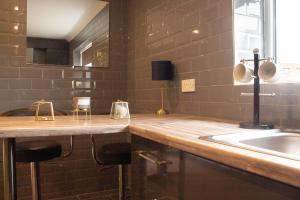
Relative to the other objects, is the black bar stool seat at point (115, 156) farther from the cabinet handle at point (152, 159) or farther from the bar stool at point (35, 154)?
the cabinet handle at point (152, 159)

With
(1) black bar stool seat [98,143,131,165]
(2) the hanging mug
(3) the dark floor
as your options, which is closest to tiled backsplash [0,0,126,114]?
(3) the dark floor

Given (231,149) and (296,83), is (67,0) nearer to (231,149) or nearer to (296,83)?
(296,83)

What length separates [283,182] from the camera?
60 cm

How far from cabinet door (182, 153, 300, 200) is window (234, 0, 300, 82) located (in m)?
0.84

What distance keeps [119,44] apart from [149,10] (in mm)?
584

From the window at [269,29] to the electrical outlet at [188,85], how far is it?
0.43 m

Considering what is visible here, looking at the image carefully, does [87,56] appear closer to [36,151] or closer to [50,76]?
[50,76]

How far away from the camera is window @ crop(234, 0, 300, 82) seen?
1.52 m

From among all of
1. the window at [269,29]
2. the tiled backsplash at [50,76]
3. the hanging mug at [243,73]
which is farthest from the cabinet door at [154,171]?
the tiled backsplash at [50,76]

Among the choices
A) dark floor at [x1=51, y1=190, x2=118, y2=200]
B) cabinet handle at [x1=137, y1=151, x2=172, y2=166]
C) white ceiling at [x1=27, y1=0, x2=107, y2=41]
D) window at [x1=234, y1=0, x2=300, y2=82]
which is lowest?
dark floor at [x1=51, y1=190, x2=118, y2=200]

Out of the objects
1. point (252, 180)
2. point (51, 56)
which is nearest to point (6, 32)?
point (51, 56)

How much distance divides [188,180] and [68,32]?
230cm

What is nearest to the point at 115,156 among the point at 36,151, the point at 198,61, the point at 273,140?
the point at 36,151

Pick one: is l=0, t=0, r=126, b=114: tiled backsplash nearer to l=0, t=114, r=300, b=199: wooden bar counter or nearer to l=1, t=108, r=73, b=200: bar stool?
l=1, t=108, r=73, b=200: bar stool
